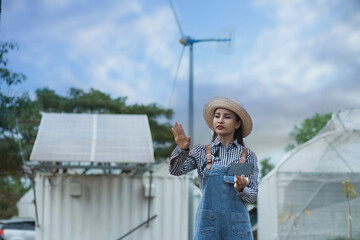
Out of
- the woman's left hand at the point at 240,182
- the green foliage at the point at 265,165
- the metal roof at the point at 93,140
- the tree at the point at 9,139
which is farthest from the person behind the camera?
the green foliage at the point at 265,165

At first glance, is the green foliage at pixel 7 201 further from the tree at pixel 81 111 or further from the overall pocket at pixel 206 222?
the overall pocket at pixel 206 222

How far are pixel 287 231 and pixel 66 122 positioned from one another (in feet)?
25.0

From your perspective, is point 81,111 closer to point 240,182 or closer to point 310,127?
point 310,127

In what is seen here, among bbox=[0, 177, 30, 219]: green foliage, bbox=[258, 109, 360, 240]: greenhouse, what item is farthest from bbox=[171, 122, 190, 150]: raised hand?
bbox=[0, 177, 30, 219]: green foliage

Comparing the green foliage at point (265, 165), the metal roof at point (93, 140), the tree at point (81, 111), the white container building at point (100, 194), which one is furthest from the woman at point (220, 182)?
the green foliage at point (265, 165)

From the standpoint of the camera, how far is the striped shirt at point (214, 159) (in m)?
3.04

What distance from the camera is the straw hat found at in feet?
10.5

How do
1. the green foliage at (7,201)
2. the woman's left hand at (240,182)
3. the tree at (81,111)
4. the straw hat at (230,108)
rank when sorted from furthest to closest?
the green foliage at (7,201) → the tree at (81,111) → the straw hat at (230,108) → the woman's left hand at (240,182)

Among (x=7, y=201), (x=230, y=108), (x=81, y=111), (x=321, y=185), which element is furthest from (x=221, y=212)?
(x=7, y=201)

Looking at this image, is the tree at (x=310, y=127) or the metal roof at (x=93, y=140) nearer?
the metal roof at (x=93, y=140)

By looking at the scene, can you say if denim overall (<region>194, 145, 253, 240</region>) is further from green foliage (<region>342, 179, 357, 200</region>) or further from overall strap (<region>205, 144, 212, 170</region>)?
green foliage (<region>342, 179, 357, 200</region>)

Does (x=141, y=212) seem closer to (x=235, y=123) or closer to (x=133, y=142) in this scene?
(x=133, y=142)

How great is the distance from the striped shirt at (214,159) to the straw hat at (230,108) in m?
0.13

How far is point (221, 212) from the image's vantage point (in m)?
3.01
